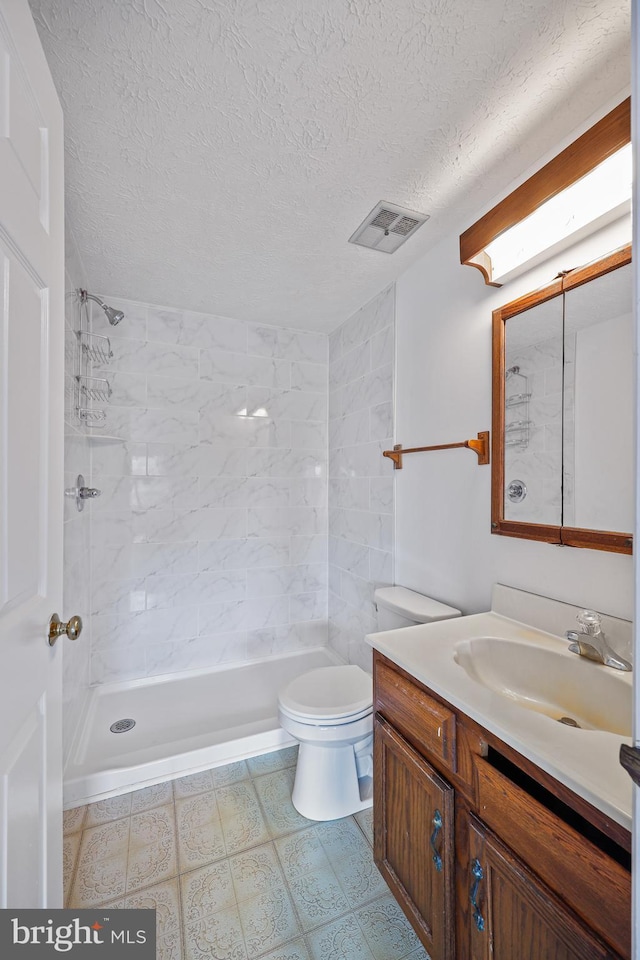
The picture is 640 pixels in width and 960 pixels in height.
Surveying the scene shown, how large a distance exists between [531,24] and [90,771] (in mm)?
2839

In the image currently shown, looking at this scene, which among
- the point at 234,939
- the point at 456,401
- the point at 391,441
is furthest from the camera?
the point at 391,441

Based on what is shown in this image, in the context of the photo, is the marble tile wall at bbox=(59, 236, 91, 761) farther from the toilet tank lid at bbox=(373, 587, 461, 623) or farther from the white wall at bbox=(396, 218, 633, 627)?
the white wall at bbox=(396, 218, 633, 627)

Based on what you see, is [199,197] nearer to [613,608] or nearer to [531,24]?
[531,24]

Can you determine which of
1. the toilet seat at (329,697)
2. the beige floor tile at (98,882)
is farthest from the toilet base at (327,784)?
the beige floor tile at (98,882)

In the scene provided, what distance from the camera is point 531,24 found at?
2.94 feet

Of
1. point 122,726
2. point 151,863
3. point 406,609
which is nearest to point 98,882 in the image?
point 151,863

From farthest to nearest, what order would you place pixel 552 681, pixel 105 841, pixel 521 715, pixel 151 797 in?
pixel 151 797, pixel 105 841, pixel 552 681, pixel 521 715

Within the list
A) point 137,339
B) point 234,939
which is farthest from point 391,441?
point 234,939

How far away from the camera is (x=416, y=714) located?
105 centimetres

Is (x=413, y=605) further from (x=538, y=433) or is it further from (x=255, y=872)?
(x=255, y=872)

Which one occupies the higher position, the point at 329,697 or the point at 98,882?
the point at 329,697

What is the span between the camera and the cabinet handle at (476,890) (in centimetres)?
83

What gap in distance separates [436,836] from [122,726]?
70.0 inches

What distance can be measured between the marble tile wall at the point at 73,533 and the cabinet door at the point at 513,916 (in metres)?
1.63
